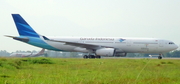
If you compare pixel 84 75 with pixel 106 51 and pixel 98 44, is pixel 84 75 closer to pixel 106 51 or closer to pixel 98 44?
pixel 106 51

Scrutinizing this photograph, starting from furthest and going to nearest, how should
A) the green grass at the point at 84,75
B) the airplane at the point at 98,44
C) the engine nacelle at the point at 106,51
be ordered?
1. the airplane at the point at 98,44
2. the engine nacelle at the point at 106,51
3. the green grass at the point at 84,75

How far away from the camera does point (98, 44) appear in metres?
42.7

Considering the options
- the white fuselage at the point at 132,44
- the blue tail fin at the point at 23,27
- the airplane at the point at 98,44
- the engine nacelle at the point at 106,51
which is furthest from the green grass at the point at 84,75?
the blue tail fin at the point at 23,27

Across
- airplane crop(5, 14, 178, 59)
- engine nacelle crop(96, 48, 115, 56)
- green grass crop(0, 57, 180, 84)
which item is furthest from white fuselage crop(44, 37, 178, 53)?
green grass crop(0, 57, 180, 84)

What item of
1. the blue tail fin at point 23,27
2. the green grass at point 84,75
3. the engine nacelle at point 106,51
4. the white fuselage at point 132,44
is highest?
the blue tail fin at point 23,27

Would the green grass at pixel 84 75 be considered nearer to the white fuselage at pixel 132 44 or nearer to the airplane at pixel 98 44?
the airplane at pixel 98 44

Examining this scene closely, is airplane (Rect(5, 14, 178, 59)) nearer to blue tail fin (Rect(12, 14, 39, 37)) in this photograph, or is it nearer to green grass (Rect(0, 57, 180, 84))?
blue tail fin (Rect(12, 14, 39, 37))

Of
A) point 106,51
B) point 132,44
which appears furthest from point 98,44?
point 132,44

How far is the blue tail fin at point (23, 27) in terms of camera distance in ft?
147

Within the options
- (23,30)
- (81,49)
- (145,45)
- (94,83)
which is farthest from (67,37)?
(94,83)

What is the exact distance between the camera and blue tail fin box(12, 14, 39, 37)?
1764 inches

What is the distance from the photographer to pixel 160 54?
42.8 m

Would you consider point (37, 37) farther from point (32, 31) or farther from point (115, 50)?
point (115, 50)

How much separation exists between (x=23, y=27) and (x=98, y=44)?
1110cm
